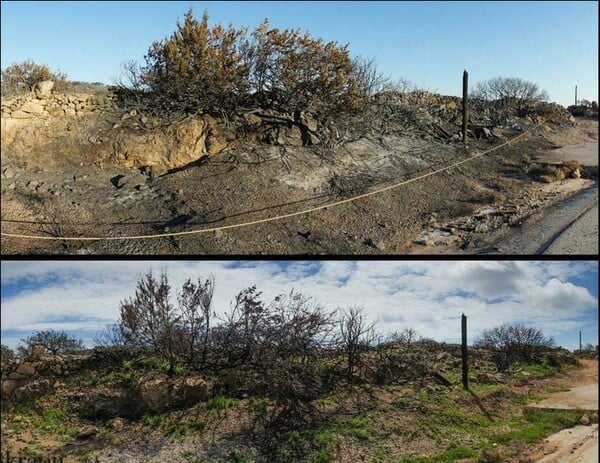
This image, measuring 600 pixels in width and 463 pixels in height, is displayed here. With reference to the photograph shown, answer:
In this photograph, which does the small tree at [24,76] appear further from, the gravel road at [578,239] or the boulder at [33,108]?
the gravel road at [578,239]

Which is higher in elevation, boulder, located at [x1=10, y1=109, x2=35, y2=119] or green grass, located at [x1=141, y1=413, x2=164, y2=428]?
boulder, located at [x1=10, y1=109, x2=35, y2=119]

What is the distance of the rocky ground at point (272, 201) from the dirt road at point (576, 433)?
167 centimetres

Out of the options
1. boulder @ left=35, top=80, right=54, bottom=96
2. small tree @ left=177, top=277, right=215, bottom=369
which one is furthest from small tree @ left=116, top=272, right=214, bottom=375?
boulder @ left=35, top=80, right=54, bottom=96

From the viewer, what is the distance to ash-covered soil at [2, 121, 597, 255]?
4594 mm

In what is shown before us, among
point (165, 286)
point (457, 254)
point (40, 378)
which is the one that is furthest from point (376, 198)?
point (40, 378)

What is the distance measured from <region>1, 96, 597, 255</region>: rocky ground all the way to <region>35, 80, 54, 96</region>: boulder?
82 centimetres

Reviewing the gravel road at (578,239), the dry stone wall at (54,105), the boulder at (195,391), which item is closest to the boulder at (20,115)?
the dry stone wall at (54,105)

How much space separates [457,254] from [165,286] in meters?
2.72

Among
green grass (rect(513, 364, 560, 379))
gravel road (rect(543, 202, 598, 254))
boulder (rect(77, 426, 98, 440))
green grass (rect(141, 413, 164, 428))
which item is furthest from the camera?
green grass (rect(513, 364, 560, 379))

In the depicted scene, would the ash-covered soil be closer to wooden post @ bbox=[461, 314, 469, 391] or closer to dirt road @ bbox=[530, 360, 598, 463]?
wooden post @ bbox=[461, 314, 469, 391]

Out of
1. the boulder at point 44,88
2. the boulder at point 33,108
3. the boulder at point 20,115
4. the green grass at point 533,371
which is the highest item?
the boulder at point 44,88

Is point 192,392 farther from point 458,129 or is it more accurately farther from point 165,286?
Result: point 458,129

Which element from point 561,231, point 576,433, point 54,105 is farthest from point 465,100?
point 54,105

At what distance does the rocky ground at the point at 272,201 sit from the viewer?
4.59 m
